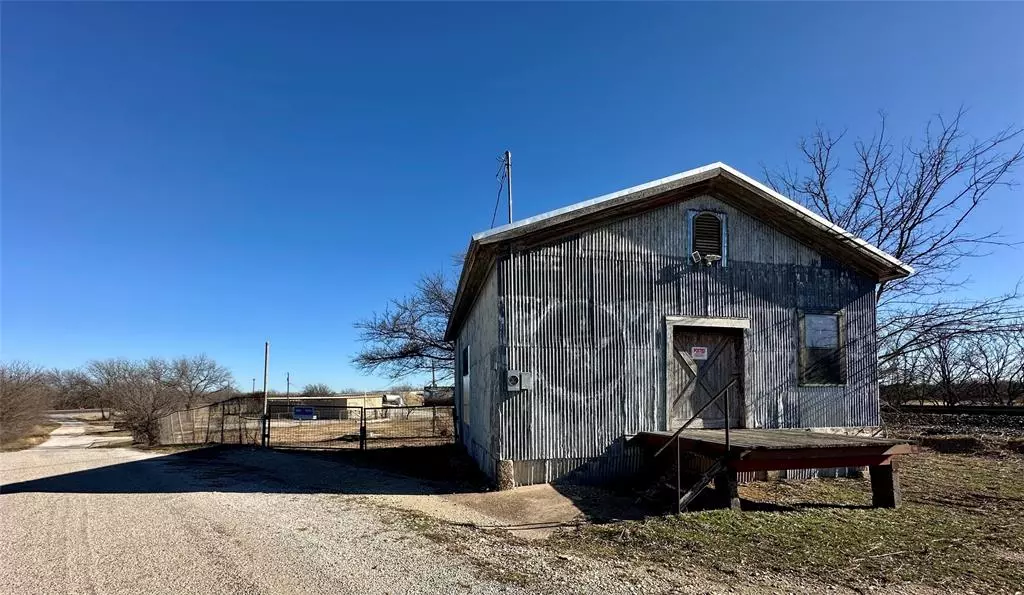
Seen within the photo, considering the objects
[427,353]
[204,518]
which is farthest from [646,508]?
[427,353]

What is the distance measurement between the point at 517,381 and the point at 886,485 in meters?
5.22

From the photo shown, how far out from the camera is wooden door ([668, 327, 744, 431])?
33.9ft

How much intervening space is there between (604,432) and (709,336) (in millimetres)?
2732

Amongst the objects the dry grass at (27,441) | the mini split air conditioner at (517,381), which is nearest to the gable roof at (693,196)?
the mini split air conditioner at (517,381)

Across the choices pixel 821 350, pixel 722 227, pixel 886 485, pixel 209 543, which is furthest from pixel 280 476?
pixel 821 350

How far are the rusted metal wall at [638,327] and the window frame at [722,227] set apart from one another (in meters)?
0.06

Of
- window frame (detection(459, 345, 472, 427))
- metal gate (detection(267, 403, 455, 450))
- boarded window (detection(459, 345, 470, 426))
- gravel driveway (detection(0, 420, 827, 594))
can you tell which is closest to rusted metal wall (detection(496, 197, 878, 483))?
gravel driveway (detection(0, 420, 827, 594))

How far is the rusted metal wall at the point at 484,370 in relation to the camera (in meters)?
9.50

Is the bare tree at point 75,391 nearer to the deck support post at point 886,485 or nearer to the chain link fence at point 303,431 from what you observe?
the chain link fence at point 303,431

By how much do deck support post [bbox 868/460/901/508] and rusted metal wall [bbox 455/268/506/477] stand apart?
17.5 ft

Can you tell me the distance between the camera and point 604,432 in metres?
9.63

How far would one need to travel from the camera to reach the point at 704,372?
34.7 feet

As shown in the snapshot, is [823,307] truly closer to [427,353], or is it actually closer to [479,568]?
[479,568]

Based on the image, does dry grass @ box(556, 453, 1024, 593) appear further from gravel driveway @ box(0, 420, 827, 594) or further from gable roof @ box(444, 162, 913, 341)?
gable roof @ box(444, 162, 913, 341)
